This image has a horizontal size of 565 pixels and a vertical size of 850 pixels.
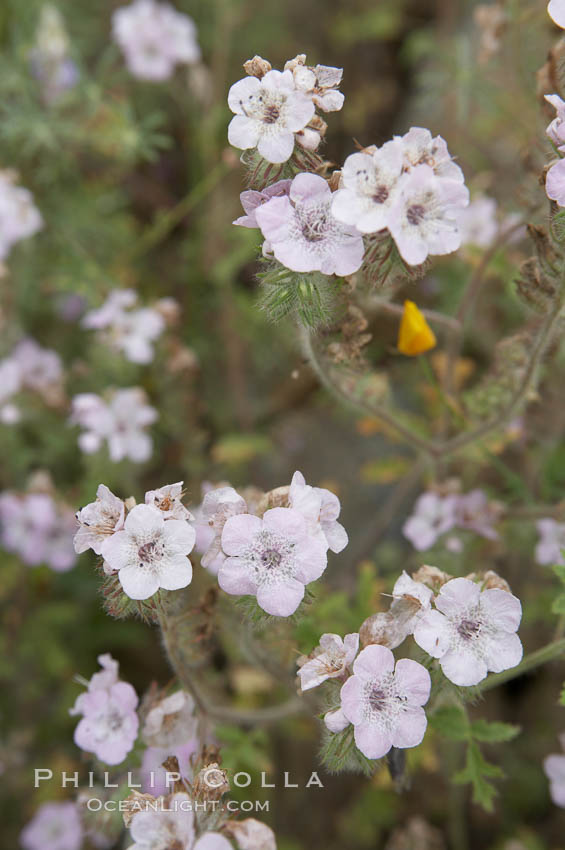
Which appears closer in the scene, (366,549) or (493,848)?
(493,848)

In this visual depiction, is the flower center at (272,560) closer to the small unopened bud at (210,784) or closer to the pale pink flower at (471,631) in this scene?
the pale pink flower at (471,631)

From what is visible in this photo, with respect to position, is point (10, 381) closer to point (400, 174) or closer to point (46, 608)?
point (46, 608)

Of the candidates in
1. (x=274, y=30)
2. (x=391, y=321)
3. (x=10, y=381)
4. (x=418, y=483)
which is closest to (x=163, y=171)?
(x=274, y=30)

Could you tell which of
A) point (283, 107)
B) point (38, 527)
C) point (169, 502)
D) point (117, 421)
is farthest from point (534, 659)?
point (38, 527)

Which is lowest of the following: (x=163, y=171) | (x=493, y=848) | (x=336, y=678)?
(x=493, y=848)

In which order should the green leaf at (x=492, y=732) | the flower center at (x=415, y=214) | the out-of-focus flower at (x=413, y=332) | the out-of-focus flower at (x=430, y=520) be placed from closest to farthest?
the flower center at (x=415, y=214) → the green leaf at (x=492, y=732) → the out-of-focus flower at (x=413, y=332) → the out-of-focus flower at (x=430, y=520)

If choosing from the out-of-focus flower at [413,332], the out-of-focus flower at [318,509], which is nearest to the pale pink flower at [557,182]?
the out-of-focus flower at [413,332]
